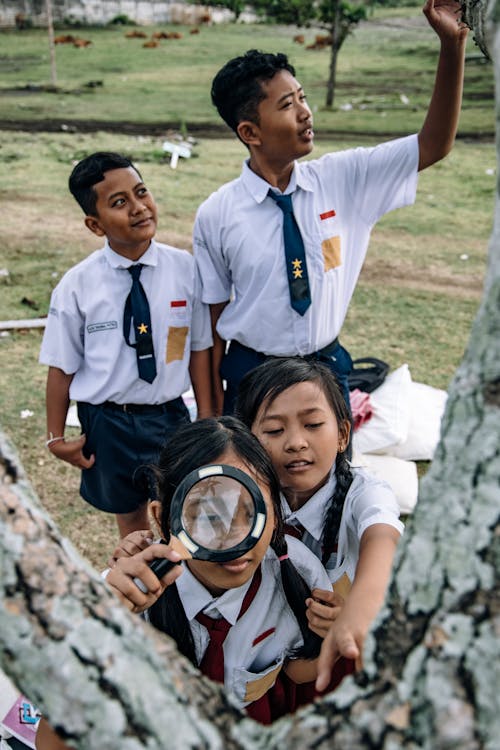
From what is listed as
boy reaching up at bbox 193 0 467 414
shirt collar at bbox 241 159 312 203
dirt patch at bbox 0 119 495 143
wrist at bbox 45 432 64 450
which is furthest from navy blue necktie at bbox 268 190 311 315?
dirt patch at bbox 0 119 495 143

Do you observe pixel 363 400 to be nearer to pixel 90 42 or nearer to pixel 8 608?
pixel 8 608

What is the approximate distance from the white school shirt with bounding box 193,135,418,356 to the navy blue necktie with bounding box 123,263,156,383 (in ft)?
1.00

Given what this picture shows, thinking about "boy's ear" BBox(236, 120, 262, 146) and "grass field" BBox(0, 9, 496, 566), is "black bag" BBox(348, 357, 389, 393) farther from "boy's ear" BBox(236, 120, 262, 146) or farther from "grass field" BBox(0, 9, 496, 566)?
"boy's ear" BBox(236, 120, 262, 146)

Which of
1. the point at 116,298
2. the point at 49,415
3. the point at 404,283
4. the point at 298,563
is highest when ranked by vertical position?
the point at 116,298

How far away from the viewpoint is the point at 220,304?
10.9 ft

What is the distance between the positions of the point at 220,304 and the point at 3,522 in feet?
8.13

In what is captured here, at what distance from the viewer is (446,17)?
8.31ft

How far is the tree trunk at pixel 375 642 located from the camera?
784 mm

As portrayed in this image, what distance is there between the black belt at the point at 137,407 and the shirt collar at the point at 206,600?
1398mm

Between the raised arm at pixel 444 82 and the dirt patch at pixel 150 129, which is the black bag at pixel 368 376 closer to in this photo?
the raised arm at pixel 444 82

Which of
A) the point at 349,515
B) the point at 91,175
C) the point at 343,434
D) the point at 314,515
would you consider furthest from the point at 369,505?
the point at 91,175

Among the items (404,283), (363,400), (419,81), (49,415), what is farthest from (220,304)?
(419,81)

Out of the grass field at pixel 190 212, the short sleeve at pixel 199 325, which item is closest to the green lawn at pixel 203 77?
the grass field at pixel 190 212

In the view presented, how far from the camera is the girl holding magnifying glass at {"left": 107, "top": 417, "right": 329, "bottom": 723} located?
1.85 meters
